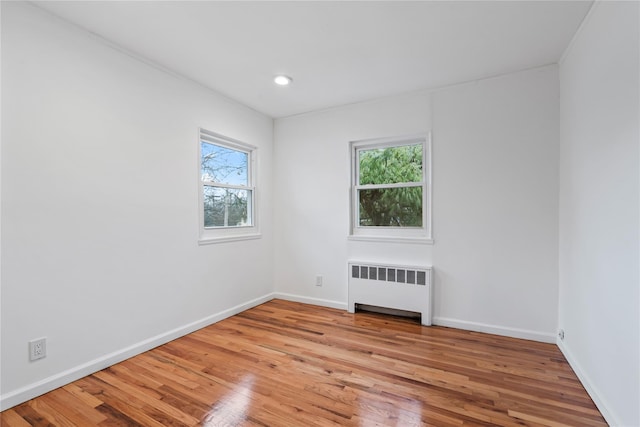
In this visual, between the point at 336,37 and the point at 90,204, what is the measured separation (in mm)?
2212

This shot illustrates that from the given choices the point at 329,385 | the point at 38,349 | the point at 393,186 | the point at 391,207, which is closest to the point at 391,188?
the point at 393,186

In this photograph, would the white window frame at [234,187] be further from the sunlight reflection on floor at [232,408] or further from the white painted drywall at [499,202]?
the white painted drywall at [499,202]

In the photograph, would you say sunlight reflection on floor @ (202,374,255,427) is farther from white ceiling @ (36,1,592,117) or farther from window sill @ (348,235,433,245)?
white ceiling @ (36,1,592,117)

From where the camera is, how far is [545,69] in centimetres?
270

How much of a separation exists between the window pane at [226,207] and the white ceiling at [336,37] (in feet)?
3.84

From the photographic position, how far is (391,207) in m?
3.54

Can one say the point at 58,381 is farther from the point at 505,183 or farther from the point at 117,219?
the point at 505,183

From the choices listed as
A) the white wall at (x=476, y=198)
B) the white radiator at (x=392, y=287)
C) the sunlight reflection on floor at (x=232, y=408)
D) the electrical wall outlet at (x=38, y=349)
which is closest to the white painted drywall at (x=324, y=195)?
the white wall at (x=476, y=198)

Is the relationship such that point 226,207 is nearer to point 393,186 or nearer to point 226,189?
point 226,189

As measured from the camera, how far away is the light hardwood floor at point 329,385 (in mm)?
1723

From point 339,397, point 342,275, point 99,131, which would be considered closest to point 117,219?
point 99,131

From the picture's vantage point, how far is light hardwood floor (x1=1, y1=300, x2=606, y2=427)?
5.65ft

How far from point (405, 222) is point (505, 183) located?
3.47 feet

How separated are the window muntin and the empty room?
3 centimetres
